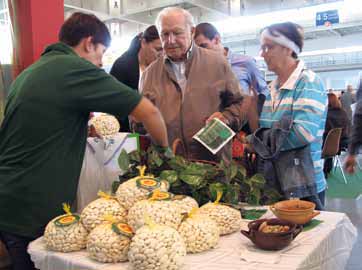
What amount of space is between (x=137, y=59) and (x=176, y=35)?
0.96 metres

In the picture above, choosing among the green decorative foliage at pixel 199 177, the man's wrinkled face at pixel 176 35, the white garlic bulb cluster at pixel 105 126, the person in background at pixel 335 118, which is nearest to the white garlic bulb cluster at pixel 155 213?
the green decorative foliage at pixel 199 177

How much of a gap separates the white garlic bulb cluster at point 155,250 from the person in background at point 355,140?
135cm

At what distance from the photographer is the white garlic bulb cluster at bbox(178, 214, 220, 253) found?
1.05 metres

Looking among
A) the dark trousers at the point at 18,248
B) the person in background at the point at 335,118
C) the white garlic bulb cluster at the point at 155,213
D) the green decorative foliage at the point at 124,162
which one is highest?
the green decorative foliage at the point at 124,162

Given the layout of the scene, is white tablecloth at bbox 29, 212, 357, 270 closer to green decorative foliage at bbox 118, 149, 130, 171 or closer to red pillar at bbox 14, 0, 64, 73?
green decorative foliage at bbox 118, 149, 130, 171

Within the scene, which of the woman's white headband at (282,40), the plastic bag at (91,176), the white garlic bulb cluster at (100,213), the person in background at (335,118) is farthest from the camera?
the person in background at (335,118)

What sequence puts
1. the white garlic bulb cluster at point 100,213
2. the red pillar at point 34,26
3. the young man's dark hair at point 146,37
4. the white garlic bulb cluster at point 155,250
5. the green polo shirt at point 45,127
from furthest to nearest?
1. the young man's dark hair at point 146,37
2. the red pillar at point 34,26
3. the green polo shirt at point 45,127
4. the white garlic bulb cluster at point 100,213
5. the white garlic bulb cluster at point 155,250

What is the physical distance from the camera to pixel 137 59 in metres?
2.79

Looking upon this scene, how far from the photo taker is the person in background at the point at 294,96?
1.66 m

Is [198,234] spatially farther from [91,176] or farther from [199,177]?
[91,176]

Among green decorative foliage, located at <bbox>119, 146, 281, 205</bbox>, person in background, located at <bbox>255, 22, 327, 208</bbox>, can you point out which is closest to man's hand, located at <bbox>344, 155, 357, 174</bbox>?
person in background, located at <bbox>255, 22, 327, 208</bbox>

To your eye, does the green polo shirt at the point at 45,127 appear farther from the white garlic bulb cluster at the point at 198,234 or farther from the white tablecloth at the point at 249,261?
the white garlic bulb cluster at the point at 198,234

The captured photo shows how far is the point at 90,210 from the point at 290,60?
113cm

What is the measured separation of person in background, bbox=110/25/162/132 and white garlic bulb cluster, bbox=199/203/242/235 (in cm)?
159
